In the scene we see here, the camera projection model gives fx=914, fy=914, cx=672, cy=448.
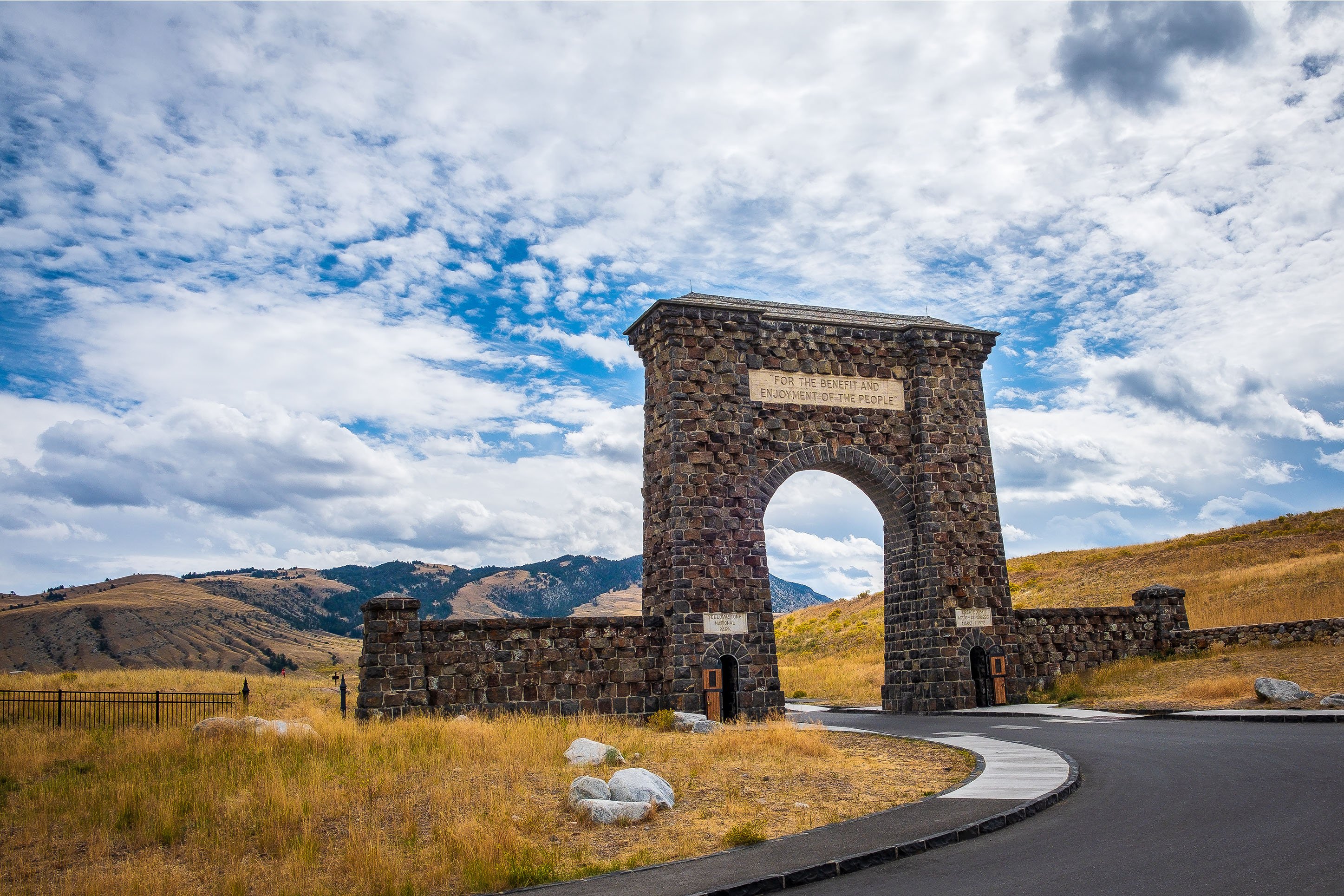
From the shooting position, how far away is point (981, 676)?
974 inches

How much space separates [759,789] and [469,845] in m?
4.01

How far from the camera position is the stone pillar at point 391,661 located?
19.0m

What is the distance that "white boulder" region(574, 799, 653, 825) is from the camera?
932cm

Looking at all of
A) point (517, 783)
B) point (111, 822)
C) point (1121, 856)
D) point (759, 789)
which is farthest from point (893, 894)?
point (111, 822)

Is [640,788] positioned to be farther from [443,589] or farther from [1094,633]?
[443,589]

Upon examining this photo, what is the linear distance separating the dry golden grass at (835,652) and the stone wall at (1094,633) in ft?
18.7

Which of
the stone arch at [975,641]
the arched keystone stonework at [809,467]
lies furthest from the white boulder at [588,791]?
the stone arch at [975,641]

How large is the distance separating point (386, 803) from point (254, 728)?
5.42 m

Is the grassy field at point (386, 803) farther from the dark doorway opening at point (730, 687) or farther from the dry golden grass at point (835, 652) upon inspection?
the dry golden grass at point (835, 652)

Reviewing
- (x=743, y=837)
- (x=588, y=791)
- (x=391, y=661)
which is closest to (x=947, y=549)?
(x=391, y=661)

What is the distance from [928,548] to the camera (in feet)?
81.6

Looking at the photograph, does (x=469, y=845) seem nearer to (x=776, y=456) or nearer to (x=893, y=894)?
(x=893, y=894)

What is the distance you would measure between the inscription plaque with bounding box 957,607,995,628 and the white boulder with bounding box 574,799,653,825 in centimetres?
1718

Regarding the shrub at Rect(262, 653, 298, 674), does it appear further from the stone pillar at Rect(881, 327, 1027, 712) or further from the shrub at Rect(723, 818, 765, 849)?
the shrub at Rect(723, 818, 765, 849)
